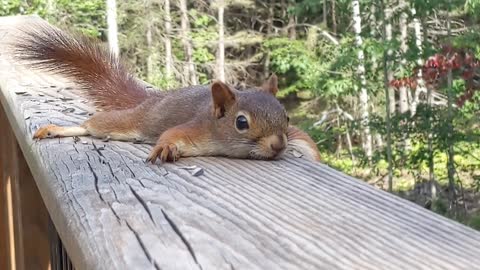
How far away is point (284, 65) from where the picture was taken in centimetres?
1622

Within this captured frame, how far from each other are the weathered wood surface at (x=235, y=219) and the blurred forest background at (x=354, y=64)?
1.01 meters

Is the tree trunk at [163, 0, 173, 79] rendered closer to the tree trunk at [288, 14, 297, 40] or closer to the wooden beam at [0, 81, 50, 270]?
the tree trunk at [288, 14, 297, 40]

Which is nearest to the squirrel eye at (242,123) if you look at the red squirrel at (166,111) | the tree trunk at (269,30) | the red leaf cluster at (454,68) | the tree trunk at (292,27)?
the red squirrel at (166,111)

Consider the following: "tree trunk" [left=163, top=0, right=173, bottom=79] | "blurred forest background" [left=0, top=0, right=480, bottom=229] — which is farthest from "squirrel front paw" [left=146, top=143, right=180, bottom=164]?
"tree trunk" [left=163, top=0, right=173, bottom=79]

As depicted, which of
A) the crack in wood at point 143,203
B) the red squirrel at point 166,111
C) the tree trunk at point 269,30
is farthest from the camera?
the tree trunk at point 269,30

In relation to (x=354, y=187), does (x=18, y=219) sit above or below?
below

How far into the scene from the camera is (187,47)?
17.2 meters

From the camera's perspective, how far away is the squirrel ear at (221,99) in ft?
5.90

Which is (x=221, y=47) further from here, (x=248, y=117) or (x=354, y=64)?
(x=248, y=117)

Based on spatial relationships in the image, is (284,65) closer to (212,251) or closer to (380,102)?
(380,102)

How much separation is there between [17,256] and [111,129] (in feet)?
1.38

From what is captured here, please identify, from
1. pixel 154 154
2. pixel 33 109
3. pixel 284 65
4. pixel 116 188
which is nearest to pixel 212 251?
pixel 116 188

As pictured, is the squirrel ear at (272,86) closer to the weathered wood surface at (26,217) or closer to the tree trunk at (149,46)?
the weathered wood surface at (26,217)

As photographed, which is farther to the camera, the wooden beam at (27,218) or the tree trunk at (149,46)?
the tree trunk at (149,46)
